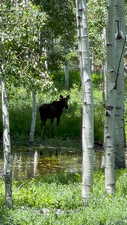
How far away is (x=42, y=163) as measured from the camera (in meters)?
27.4

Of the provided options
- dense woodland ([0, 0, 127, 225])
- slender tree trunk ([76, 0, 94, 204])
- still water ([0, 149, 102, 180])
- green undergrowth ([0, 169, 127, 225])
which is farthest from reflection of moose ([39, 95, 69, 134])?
slender tree trunk ([76, 0, 94, 204])

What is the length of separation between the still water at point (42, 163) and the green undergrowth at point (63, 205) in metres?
5.37

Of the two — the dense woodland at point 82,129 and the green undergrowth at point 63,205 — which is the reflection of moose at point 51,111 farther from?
the green undergrowth at point 63,205

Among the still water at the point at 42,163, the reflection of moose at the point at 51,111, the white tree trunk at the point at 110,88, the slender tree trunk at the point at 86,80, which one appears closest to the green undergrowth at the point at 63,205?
the slender tree trunk at the point at 86,80

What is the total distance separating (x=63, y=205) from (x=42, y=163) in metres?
14.1

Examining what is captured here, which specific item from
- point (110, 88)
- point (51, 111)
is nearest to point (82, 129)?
point (110, 88)

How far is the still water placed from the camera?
81.5ft

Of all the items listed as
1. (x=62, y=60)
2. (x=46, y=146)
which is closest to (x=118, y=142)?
(x=46, y=146)

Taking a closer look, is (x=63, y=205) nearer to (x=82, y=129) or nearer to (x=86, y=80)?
(x=82, y=129)

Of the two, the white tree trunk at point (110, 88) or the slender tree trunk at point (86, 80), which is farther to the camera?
the white tree trunk at point (110, 88)

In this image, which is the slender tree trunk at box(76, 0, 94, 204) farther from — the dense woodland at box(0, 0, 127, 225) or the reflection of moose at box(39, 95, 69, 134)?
the reflection of moose at box(39, 95, 69, 134)

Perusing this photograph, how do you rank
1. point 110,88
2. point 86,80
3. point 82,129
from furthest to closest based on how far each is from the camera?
point 110,88 → point 82,129 → point 86,80

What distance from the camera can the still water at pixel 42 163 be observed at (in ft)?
81.5

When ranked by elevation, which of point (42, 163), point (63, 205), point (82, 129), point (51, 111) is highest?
point (51, 111)
